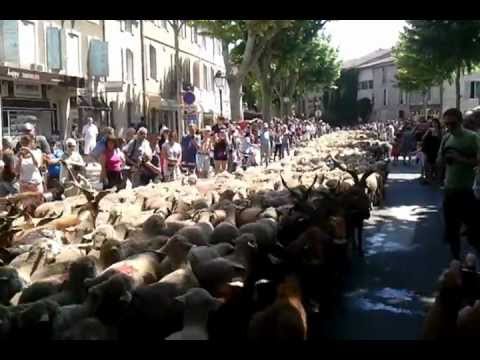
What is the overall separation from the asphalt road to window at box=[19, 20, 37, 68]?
1460 cm

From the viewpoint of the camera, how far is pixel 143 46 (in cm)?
3638

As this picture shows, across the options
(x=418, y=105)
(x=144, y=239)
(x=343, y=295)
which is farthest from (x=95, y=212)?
(x=418, y=105)

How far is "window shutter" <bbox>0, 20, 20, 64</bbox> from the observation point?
22.6 m

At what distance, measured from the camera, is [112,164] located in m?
12.3

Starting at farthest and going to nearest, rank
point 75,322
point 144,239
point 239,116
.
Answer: point 239,116, point 144,239, point 75,322

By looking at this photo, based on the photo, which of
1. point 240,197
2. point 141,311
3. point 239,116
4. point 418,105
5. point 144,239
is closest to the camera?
point 141,311

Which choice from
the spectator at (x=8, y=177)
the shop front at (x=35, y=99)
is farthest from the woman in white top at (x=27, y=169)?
the shop front at (x=35, y=99)

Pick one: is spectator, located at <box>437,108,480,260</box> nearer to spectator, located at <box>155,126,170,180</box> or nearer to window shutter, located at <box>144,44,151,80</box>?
spectator, located at <box>155,126,170,180</box>

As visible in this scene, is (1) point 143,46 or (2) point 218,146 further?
(1) point 143,46

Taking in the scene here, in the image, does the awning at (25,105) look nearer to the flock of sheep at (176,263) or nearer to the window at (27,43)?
the window at (27,43)

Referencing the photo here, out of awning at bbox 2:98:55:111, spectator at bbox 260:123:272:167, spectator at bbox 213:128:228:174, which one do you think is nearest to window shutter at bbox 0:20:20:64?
awning at bbox 2:98:55:111

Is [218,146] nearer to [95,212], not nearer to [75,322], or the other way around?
[95,212]

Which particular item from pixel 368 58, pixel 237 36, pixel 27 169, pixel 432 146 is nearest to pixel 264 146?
pixel 237 36
